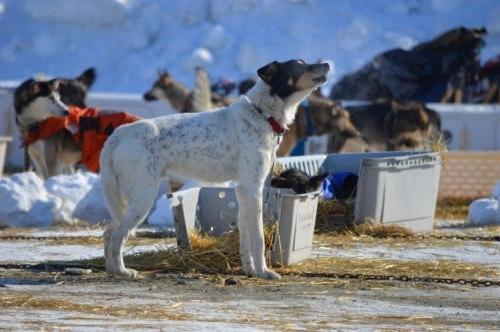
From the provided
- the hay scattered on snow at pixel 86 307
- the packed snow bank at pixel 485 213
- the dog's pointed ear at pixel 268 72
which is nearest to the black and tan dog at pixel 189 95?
the packed snow bank at pixel 485 213

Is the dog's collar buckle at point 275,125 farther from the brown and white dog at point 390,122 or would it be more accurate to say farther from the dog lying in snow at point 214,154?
the brown and white dog at point 390,122

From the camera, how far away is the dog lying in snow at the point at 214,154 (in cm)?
830

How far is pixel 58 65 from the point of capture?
28000mm

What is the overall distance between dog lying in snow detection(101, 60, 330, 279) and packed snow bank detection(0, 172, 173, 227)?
355 centimetres

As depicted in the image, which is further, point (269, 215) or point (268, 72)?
point (269, 215)

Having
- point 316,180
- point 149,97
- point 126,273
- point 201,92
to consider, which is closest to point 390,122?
point 201,92

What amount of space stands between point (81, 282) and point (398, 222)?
3.82m

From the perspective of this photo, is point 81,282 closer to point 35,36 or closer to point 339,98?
point 339,98

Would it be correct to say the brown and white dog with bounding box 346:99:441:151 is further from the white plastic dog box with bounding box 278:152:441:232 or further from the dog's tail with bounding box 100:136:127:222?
the dog's tail with bounding box 100:136:127:222

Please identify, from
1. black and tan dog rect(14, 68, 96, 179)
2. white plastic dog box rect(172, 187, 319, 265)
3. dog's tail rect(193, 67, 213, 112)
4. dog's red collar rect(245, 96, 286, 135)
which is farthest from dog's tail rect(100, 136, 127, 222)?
dog's tail rect(193, 67, 213, 112)

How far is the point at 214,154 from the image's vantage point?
333 inches

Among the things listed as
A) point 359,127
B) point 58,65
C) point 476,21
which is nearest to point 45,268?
point 359,127

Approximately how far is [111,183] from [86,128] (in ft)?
17.6

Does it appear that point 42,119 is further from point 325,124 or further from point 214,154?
point 214,154
